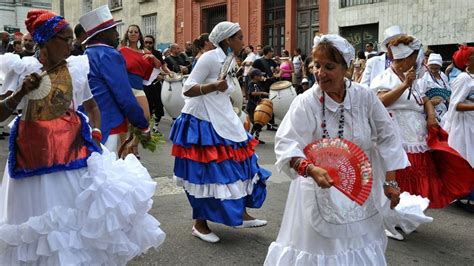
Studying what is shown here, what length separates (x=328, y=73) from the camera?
3127 millimetres

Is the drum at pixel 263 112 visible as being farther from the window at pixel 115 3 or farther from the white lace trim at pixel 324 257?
the window at pixel 115 3

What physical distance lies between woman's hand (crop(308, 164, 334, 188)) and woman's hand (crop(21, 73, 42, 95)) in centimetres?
156

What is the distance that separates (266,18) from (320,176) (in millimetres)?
21250

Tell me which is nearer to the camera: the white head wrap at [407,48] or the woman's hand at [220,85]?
the white head wrap at [407,48]

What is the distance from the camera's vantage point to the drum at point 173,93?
39.7ft

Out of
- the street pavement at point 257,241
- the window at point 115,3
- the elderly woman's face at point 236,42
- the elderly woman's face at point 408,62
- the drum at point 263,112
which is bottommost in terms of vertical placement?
the street pavement at point 257,241

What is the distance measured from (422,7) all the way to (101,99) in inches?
553

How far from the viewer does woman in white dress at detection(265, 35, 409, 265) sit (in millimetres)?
3076

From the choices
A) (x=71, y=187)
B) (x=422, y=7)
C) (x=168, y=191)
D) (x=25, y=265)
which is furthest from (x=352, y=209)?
(x=422, y=7)

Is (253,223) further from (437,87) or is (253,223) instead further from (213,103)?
(437,87)

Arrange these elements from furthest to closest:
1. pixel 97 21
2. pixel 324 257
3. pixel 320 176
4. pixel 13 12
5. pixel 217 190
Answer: pixel 13 12 < pixel 217 190 < pixel 97 21 < pixel 324 257 < pixel 320 176

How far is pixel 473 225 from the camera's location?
5.87m

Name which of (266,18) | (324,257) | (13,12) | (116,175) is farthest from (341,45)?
(13,12)

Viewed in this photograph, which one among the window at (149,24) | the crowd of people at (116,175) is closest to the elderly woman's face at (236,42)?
the crowd of people at (116,175)
